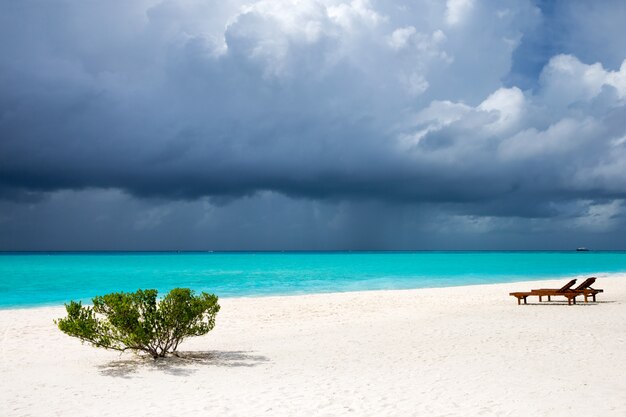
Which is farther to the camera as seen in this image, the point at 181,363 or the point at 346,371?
the point at 181,363

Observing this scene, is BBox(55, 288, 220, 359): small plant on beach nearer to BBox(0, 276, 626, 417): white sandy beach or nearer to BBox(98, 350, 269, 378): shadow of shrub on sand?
BBox(98, 350, 269, 378): shadow of shrub on sand

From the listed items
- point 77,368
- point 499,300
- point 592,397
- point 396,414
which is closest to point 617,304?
point 499,300

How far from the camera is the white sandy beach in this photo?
831 centimetres

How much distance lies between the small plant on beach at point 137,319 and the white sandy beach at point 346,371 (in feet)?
2.12

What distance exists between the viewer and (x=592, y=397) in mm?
8547

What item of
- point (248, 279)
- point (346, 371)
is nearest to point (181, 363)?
point (346, 371)

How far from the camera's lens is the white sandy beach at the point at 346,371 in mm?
8312

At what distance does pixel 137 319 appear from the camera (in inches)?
450

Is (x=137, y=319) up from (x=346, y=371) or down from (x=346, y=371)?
up

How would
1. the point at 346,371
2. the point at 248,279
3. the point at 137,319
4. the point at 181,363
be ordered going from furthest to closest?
the point at 248,279
the point at 181,363
the point at 137,319
the point at 346,371

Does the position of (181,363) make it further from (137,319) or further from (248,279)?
(248,279)

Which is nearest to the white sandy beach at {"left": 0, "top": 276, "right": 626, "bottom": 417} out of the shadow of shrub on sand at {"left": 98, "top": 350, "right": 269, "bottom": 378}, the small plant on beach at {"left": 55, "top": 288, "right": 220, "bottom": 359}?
the shadow of shrub on sand at {"left": 98, "top": 350, "right": 269, "bottom": 378}

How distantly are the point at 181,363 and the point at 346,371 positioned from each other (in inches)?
146

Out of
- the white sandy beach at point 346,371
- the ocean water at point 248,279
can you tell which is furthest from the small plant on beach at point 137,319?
the ocean water at point 248,279
